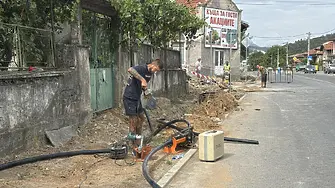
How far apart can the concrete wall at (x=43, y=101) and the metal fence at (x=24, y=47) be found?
1.11 ft

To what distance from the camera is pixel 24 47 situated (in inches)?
293

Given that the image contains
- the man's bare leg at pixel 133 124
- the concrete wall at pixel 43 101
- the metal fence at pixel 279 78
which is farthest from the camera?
the metal fence at pixel 279 78

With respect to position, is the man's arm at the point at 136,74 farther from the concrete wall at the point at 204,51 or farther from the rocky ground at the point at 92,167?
the concrete wall at the point at 204,51

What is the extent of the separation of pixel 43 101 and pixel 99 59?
3292 mm

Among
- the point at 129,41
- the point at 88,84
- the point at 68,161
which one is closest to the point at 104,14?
the point at 129,41

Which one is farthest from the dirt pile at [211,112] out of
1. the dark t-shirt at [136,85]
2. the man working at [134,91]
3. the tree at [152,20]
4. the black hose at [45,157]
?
the black hose at [45,157]

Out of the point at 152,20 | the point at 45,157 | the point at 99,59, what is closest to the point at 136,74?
the point at 45,157

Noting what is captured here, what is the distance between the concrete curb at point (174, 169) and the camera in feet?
18.4

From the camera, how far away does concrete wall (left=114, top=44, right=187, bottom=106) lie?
36.0ft

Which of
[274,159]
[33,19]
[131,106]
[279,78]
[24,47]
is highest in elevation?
[33,19]

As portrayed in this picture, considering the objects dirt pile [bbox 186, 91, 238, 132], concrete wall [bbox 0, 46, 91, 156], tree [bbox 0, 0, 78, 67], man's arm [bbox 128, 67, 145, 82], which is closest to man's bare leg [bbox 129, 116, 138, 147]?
man's arm [bbox 128, 67, 145, 82]

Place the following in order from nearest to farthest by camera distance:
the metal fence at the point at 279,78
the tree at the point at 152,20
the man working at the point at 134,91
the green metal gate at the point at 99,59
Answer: the man working at the point at 134,91
the green metal gate at the point at 99,59
the tree at the point at 152,20
the metal fence at the point at 279,78

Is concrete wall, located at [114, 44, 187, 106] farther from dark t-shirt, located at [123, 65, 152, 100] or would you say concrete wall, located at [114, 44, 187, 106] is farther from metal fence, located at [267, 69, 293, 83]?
metal fence, located at [267, 69, 293, 83]

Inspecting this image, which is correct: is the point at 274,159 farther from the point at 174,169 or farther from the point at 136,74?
the point at 136,74
